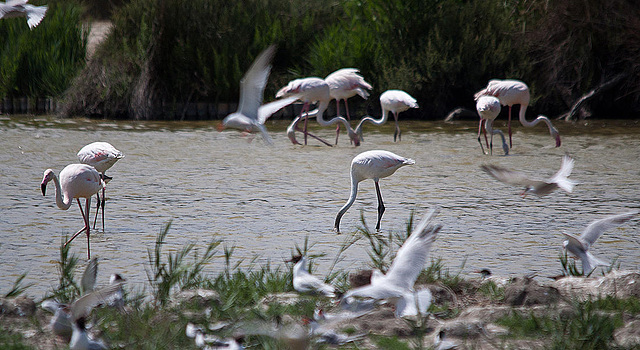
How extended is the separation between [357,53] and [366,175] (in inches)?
385

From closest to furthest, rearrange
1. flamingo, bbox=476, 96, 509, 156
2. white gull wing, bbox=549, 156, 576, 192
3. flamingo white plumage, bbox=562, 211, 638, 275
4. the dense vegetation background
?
white gull wing, bbox=549, 156, 576, 192
flamingo white plumage, bbox=562, 211, 638, 275
flamingo, bbox=476, 96, 509, 156
the dense vegetation background

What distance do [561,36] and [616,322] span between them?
13.3 m

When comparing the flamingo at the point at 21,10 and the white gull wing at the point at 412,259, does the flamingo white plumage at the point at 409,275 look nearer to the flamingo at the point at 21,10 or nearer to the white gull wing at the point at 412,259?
the white gull wing at the point at 412,259

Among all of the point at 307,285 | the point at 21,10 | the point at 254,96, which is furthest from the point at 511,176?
the point at 21,10

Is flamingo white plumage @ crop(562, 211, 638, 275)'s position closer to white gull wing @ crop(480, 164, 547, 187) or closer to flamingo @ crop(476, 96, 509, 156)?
white gull wing @ crop(480, 164, 547, 187)

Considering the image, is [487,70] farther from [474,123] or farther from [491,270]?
[491,270]

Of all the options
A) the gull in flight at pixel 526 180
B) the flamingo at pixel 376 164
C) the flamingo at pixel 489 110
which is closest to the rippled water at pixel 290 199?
the flamingo at pixel 489 110

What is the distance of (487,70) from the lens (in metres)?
16.4

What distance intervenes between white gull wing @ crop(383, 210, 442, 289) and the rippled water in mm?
1374

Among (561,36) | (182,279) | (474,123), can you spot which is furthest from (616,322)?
(561,36)

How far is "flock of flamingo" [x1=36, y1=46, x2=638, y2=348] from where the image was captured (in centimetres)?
366

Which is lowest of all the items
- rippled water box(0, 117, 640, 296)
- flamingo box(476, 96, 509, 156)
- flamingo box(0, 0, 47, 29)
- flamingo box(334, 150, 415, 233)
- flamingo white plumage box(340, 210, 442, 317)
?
rippled water box(0, 117, 640, 296)

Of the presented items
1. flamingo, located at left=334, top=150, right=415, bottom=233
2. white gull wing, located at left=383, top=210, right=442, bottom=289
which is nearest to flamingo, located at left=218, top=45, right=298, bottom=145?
flamingo, located at left=334, top=150, right=415, bottom=233

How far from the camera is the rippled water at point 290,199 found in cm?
538
